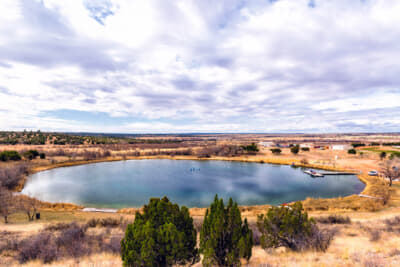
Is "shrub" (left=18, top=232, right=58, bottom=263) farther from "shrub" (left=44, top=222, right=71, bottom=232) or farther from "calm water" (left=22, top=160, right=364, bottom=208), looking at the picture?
"calm water" (left=22, top=160, right=364, bottom=208)

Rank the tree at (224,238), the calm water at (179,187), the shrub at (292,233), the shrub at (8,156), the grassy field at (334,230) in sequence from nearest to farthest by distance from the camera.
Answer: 1. the tree at (224,238)
2. the grassy field at (334,230)
3. the shrub at (292,233)
4. the calm water at (179,187)
5. the shrub at (8,156)

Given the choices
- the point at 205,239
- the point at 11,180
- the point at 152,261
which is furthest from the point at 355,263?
the point at 11,180

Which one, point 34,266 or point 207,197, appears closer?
point 34,266

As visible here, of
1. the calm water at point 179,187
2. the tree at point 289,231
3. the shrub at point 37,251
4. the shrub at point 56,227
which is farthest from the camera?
the calm water at point 179,187

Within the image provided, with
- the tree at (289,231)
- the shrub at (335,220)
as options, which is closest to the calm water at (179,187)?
the shrub at (335,220)

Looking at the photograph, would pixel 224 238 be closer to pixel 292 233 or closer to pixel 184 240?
pixel 184 240

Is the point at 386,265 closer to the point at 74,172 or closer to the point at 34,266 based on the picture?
the point at 34,266

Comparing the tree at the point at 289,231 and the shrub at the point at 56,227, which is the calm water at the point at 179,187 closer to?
the shrub at the point at 56,227

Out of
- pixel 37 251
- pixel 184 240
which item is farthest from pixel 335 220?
pixel 37 251
